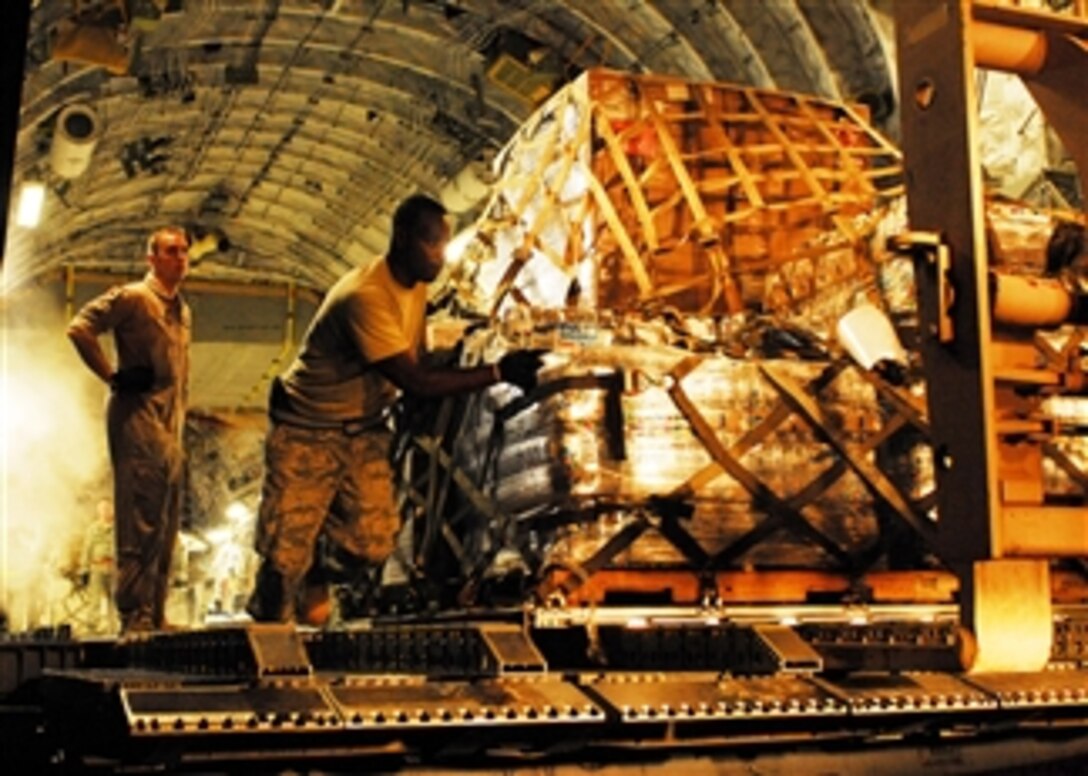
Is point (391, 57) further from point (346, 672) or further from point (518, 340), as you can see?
point (346, 672)

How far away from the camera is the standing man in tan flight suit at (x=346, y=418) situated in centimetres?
507

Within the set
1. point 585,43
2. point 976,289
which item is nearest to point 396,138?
point 585,43

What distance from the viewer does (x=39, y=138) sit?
12195 millimetres

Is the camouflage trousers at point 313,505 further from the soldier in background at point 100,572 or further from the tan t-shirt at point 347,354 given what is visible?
the soldier in background at point 100,572

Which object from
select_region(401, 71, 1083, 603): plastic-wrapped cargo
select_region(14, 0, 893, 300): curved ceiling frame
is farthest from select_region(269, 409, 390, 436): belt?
select_region(14, 0, 893, 300): curved ceiling frame

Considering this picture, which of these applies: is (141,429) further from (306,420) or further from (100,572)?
(100,572)

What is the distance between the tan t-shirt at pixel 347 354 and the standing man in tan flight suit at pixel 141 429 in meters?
1.15

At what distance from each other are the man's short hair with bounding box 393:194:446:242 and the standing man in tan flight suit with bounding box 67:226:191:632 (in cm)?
171

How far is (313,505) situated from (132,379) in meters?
1.40

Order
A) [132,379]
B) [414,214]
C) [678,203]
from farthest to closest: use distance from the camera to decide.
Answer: [678,203] < [132,379] < [414,214]

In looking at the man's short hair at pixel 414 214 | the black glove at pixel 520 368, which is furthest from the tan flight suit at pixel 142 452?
the black glove at pixel 520 368

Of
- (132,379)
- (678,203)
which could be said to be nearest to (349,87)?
(678,203)

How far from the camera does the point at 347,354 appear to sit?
5297 mm

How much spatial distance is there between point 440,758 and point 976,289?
5.33 feet
